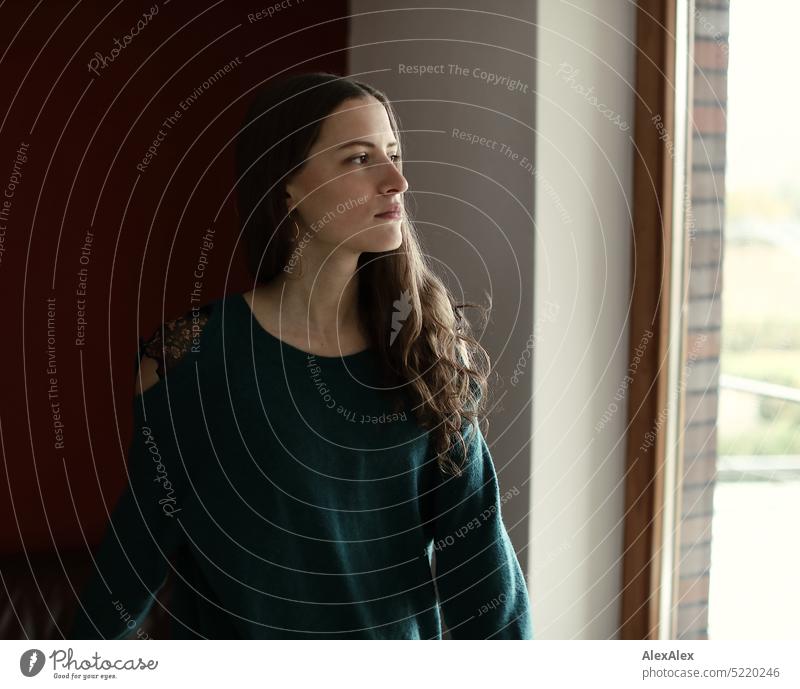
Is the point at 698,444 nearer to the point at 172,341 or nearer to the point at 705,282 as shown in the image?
the point at 705,282

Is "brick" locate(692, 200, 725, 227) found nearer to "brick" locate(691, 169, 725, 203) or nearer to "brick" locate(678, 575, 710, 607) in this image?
"brick" locate(691, 169, 725, 203)

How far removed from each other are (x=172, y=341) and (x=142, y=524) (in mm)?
117

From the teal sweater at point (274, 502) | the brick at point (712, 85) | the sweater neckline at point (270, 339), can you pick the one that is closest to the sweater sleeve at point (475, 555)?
the teal sweater at point (274, 502)

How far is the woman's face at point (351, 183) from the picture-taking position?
545 mm

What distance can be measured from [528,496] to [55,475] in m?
0.42

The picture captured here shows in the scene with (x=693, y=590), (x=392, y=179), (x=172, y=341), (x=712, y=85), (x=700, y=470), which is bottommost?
(x=693, y=590)

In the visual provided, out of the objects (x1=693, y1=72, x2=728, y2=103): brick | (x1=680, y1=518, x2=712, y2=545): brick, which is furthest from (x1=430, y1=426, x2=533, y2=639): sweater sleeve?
(x1=693, y1=72, x2=728, y2=103): brick

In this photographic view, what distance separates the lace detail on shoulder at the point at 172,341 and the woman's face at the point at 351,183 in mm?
86

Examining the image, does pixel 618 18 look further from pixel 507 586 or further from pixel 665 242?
pixel 507 586

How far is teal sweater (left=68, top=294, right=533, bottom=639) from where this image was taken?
56 centimetres

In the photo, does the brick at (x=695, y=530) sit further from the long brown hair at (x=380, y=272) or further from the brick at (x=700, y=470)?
the long brown hair at (x=380, y=272)

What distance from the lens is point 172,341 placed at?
54cm

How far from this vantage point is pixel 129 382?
833mm

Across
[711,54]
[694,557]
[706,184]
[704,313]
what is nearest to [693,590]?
[694,557]
